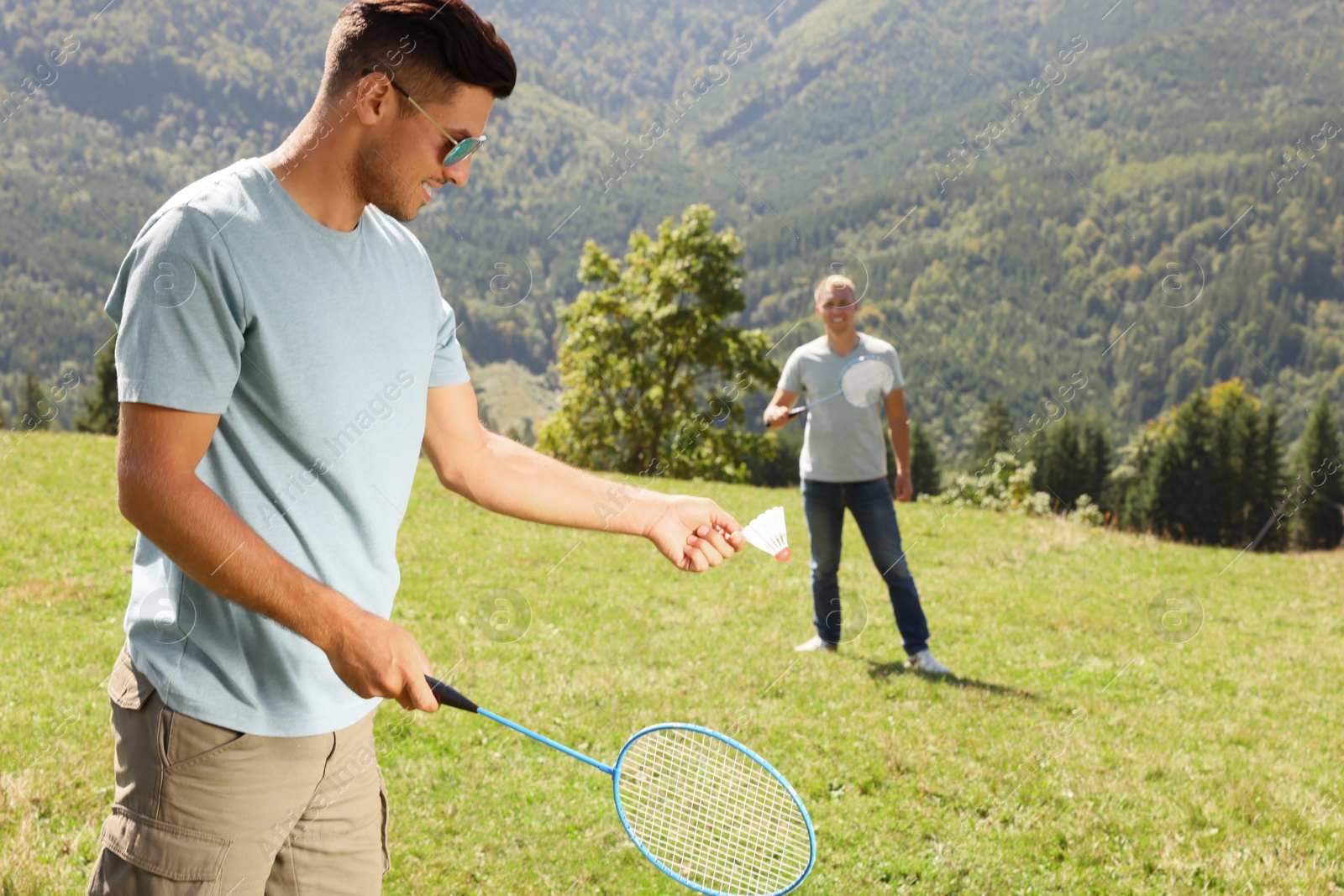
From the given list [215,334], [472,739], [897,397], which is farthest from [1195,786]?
[215,334]

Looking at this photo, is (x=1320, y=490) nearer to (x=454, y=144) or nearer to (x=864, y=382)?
(x=864, y=382)

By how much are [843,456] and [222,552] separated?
6.74 metres

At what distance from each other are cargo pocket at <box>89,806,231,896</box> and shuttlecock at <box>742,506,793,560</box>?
68.5 inches

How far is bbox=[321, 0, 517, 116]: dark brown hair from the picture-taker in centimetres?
195

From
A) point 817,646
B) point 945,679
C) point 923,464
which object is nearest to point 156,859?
point 945,679

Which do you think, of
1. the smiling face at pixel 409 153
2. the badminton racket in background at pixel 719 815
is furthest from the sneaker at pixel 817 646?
the smiling face at pixel 409 153

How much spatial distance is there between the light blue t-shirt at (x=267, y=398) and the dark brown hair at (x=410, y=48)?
28cm

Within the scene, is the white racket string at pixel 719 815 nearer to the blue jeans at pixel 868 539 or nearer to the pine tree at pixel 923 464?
the blue jeans at pixel 868 539

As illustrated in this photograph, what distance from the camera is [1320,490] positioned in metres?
61.9

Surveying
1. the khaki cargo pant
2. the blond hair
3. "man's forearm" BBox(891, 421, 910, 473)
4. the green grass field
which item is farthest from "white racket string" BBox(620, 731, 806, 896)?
"man's forearm" BBox(891, 421, 910, 473)

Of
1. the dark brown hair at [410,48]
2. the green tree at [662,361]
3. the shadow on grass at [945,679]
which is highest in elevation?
the dark brown hair at [410,48]

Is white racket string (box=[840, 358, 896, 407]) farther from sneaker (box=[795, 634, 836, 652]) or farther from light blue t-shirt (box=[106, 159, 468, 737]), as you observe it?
light blue t-shirt (box=[106, 159, 468, 737])

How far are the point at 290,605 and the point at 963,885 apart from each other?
4500 mm

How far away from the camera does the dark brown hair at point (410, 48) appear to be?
1.95 meters
